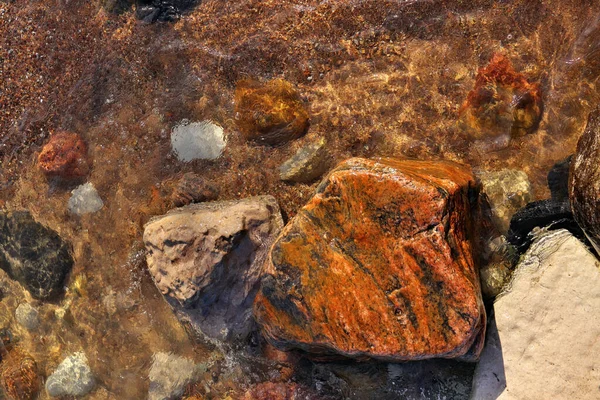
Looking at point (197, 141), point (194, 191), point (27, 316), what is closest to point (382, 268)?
point (194, 191)

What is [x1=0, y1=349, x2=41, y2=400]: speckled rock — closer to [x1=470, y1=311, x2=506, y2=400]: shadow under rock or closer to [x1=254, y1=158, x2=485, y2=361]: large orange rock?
[x1=254, y1=158, x2=485, y2=361]: large orange rock

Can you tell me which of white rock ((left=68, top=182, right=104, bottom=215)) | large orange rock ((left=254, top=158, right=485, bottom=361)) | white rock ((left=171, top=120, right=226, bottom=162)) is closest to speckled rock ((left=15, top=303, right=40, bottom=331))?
white rock ((left=68, top=182, right=104, bottom=215))

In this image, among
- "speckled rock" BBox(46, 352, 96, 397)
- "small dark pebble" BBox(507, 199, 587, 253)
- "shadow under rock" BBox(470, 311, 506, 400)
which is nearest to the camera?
"shadow under rock" BBox(470, 311, 506, 400)

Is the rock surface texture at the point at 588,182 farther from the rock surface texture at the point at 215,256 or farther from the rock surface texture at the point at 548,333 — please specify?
the rock surface texture at the point at 215,256

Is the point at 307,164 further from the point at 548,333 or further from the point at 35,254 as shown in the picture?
the point at 35,254

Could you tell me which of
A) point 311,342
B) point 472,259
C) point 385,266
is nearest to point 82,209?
point 311,342
